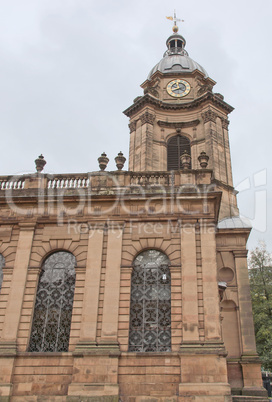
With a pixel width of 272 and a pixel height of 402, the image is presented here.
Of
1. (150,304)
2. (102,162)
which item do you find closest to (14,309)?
(150,304)

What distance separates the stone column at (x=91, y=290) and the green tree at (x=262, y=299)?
1490 cm

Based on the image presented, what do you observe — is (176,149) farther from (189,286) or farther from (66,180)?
(189,286)

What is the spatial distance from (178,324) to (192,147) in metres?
15.0

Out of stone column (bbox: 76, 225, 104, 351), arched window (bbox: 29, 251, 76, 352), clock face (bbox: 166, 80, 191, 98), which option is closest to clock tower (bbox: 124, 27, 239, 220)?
clock face (bbox: 166, 80, 191, 98)

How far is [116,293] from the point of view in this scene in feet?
50.8

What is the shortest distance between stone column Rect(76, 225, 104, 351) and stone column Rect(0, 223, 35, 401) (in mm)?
2460

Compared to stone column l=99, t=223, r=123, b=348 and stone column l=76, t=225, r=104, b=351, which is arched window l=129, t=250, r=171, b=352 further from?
stone column l=76, t=225, r=104, b=351

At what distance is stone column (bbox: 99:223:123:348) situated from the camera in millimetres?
14793

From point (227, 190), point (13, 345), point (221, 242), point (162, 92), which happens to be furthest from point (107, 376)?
point (162, 92)

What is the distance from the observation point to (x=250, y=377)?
19062 millimetres

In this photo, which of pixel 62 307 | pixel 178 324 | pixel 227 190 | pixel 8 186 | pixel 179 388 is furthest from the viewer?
pixel 227 190

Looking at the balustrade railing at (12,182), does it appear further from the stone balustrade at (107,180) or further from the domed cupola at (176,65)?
the domed cupola at (176,65)

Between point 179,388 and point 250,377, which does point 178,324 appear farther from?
point 250,377

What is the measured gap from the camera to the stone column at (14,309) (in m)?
14.4
